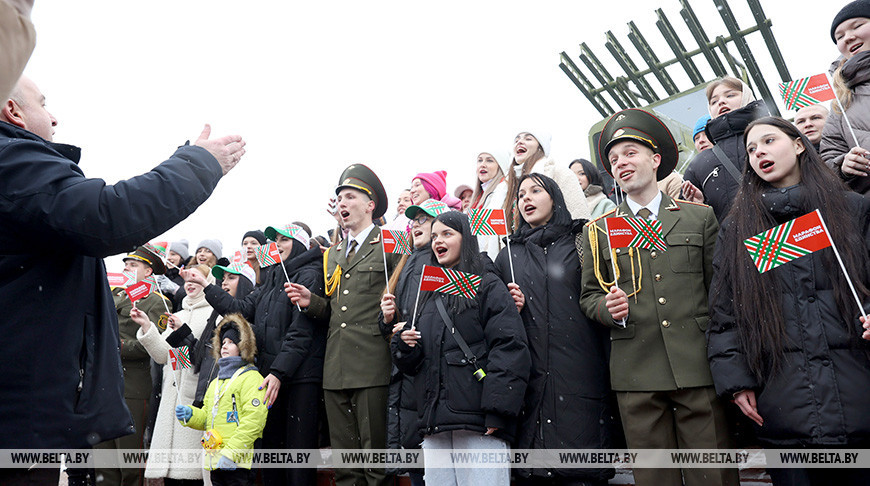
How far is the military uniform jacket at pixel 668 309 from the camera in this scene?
363 cm

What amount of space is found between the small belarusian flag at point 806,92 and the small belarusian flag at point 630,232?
1.37m

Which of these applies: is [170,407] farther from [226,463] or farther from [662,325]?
[662,325]

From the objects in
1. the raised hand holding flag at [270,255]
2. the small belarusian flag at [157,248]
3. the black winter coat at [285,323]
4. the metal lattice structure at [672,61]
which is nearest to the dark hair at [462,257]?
the black winter coat at [285,323]

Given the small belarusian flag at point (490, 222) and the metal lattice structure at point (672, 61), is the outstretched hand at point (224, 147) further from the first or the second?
the metal lattice structure at point (672, 61)

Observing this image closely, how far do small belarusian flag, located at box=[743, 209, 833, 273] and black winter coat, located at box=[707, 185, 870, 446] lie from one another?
0.40ft

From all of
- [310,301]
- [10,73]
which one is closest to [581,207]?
[310,301]

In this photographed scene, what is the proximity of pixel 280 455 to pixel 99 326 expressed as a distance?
3.46m

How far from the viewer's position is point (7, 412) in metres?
2.16

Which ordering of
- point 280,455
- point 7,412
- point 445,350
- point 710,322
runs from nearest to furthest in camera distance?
point 7,412 → point 710,322 → point 445,350 → point 280,455

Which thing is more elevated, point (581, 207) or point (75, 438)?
point (581, 207)

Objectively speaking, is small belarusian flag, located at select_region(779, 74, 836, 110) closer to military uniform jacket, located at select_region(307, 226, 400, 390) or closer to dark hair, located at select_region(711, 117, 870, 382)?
dark hair, located at select_region(711, 117, 870, 382)

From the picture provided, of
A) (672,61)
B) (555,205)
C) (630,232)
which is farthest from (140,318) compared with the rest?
(672,61)

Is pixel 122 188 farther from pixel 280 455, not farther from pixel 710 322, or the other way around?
pixel 280 455

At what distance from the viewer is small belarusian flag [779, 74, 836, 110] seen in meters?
4.04
